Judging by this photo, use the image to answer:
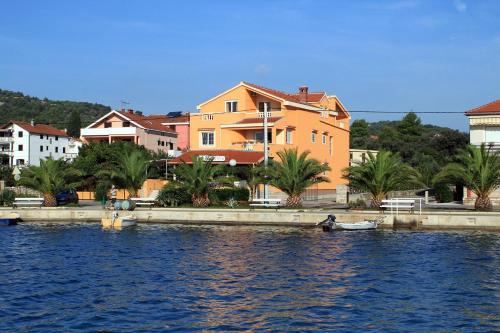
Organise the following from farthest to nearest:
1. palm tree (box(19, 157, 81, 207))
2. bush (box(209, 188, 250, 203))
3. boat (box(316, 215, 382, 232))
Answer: bush (box(209, 188, 250, 203))
palm tree (box(19, 157, 81, 207))
boat (box(316, 215, 382, 232))

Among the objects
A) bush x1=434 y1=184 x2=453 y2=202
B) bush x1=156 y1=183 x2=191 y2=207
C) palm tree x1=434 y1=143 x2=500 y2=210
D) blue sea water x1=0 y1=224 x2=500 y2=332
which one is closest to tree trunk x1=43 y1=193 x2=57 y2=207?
bush x1=156 y1=183 x2=191 y2=207

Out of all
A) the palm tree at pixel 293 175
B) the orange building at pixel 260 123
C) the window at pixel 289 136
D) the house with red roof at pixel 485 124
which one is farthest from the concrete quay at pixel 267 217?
the window at pixel 289 136

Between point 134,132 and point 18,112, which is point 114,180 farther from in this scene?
point 18,112

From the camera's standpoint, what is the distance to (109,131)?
88.2 metres

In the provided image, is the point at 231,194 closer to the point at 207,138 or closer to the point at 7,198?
the point at 207,138

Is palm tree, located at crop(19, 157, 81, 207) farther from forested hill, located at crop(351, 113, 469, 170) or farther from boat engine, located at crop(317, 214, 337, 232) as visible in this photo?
forested hill, located at crop(351, 113, 469, 170)

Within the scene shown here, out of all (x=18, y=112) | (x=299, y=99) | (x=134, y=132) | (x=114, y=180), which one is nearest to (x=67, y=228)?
(x=114, y=180)

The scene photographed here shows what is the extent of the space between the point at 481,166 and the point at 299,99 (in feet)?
108

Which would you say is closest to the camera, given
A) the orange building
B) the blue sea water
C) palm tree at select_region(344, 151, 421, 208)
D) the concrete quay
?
the blue sea water

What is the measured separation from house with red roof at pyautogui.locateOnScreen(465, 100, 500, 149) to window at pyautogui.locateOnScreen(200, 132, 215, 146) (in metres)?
26.8

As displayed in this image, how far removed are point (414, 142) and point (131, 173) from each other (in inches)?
3241

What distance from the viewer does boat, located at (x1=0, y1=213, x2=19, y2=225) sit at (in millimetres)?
47344

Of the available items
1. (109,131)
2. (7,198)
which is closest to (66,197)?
(7,198)

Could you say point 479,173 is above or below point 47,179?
above
